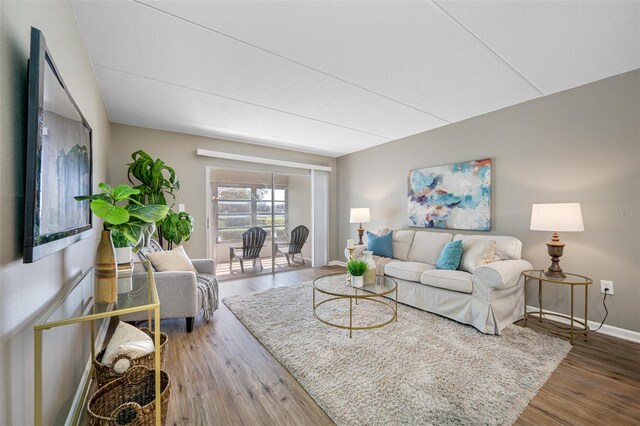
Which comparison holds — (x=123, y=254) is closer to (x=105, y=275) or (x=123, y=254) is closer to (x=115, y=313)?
(x=105, y=275)

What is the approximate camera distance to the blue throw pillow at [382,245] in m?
3.86

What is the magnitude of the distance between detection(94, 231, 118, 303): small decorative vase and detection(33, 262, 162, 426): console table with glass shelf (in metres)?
0.05

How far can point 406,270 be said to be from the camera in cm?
316

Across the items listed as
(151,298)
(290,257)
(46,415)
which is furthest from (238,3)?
(290,257)

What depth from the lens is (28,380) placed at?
0.96 metres

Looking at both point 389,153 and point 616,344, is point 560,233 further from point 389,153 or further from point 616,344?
point 389,153

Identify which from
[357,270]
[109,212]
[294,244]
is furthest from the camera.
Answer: [294,244]

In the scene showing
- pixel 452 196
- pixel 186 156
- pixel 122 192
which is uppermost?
pixel 186 156

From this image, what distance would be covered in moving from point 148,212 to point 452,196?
357 cm

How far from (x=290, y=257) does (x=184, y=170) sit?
2.48 m

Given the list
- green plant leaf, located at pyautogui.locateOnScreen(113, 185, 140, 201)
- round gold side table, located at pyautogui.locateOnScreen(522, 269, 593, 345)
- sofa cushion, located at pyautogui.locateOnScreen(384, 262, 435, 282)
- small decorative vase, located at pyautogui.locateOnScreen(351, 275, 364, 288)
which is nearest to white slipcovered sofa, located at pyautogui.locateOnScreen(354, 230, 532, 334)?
sofa cushion, located at pyautogui.locateOnScreen(384, 262, 435, 282)

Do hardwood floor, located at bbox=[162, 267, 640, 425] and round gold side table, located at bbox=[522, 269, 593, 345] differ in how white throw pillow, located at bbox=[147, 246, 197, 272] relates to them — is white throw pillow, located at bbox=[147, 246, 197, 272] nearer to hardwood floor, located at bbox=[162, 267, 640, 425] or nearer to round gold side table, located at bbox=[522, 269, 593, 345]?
hardwood floor, located at bbox=[162, 267, 640, 425]

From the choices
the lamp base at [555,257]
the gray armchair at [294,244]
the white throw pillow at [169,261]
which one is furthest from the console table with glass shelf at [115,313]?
the gray armchair at [294,244]

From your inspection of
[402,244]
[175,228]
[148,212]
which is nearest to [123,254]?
[148,212]
